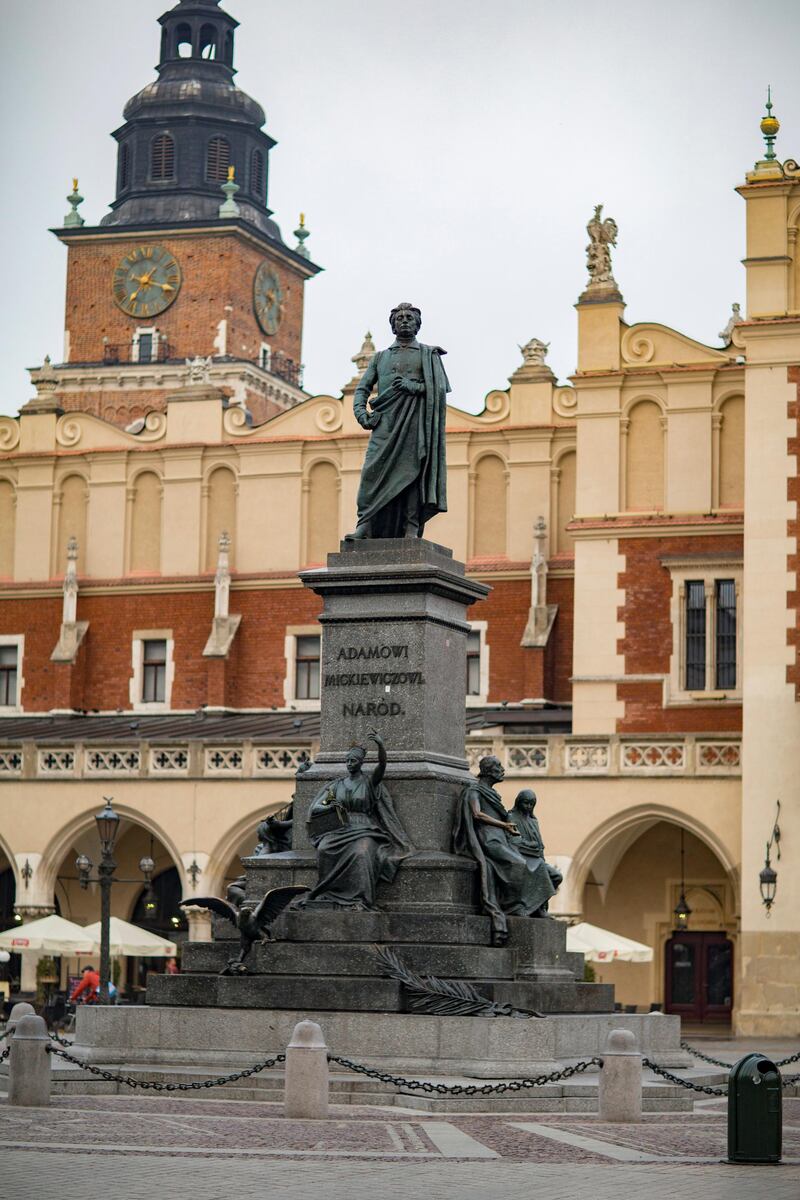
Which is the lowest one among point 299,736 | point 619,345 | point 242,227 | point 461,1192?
point 461,1192

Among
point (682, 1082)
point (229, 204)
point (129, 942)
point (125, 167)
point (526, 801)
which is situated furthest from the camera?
point (125, 167)

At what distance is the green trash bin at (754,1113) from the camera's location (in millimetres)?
15195

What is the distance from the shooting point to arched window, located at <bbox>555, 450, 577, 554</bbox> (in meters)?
48.9

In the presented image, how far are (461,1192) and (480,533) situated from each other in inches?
1456

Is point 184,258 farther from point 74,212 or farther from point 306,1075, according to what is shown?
point 306,1075

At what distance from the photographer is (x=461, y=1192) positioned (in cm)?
1320

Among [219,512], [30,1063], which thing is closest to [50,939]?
[219,512]

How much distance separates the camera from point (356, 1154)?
14.8m

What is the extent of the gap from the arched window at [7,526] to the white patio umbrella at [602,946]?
64.8ft

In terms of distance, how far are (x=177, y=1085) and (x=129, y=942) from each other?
21457 mm

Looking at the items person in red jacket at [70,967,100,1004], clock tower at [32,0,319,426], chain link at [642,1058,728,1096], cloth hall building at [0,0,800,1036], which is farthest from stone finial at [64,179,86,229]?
chain link at [642,1058,728,1096]

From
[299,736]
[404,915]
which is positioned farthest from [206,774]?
[404,915]

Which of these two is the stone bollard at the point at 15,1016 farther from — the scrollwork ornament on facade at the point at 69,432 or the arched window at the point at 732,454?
the scrollwork ornament on facade at the point at 69,432

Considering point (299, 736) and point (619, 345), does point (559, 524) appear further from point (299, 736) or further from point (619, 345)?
point (299, 736)
